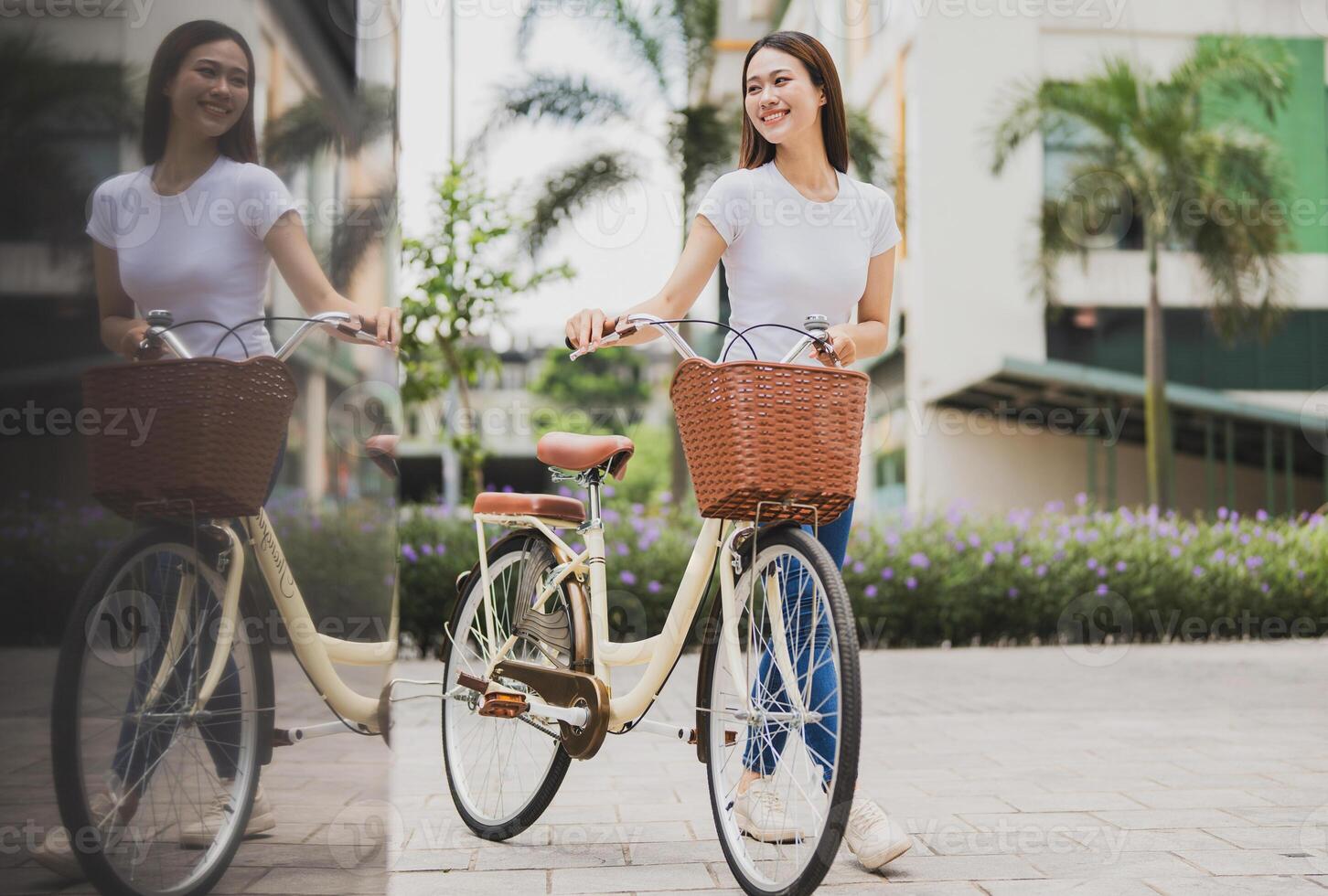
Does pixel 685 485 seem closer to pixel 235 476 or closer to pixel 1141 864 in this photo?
pixel 1141 864

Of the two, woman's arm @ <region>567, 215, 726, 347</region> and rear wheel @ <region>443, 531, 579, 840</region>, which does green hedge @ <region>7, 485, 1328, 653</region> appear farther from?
woman's arm @ <region>567, 215, 726, 347</region>

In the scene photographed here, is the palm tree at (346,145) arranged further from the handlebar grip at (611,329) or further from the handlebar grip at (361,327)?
the handlebar grip at (611,329)

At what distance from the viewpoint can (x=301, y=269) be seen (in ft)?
5.74

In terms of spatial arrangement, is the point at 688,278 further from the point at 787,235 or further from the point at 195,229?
the point at 195,229

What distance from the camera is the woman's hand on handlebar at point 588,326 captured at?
10.1ft

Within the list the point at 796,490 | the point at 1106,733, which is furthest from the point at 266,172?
the point at 1106,733

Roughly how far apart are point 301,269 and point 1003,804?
301 centimetres

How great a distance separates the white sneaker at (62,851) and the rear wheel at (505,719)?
1.98 metres

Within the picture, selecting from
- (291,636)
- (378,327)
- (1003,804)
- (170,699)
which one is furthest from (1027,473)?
(170,699)

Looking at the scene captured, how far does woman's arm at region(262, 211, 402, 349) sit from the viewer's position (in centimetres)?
169

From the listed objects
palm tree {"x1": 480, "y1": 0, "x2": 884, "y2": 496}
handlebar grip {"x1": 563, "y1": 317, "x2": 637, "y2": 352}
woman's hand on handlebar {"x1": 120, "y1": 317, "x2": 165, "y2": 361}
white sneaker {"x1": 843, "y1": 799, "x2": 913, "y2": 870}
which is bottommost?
white sneaker {"x1": 843, "y1": 799, "x2": 913, "y2": 870}

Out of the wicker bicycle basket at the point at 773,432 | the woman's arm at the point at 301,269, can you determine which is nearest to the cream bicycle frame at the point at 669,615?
the wicker bicycle basket at the point at 773,432

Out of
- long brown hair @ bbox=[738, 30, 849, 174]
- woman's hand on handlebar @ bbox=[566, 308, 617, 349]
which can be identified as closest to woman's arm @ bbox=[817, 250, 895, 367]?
long brown hair @ bbox=[738, 30, 849, 174]

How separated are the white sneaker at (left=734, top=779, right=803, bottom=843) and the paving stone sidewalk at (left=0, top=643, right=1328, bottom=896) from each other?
14cm
